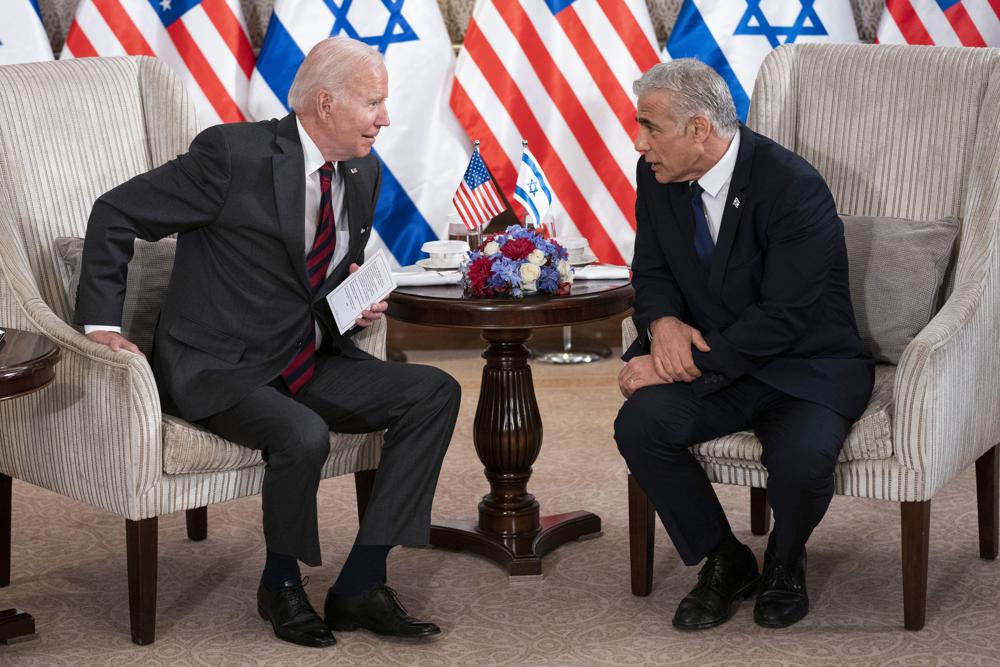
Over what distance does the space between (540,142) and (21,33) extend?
2.12 meters

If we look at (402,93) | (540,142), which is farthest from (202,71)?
(540,142)

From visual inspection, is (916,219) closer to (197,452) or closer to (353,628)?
(353,628)

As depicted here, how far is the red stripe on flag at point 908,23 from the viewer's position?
536cm

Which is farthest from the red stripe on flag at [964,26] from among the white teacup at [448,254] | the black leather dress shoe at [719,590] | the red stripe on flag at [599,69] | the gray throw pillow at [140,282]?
the gray throw pillow at [140,282]

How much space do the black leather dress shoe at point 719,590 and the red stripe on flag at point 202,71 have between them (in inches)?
124

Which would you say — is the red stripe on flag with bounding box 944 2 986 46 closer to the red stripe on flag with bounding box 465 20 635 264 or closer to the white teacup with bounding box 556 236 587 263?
the red stripe on flag with bounding box 465 20 635 264

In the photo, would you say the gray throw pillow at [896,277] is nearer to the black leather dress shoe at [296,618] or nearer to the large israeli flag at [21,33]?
the black leather dress shoe at [296,618]

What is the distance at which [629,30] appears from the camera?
5.57m

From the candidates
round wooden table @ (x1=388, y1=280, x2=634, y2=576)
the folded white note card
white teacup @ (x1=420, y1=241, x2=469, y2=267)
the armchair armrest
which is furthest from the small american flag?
the armchair armrest

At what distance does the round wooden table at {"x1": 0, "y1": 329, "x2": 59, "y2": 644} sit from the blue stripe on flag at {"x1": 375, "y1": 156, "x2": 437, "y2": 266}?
278cm

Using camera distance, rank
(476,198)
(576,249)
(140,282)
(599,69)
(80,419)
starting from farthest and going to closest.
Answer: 1. (599,69)
2. (476,198)
3. (576,249)
4. (140,282)
5. (80,419)

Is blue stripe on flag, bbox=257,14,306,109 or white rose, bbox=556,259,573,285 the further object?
blue stripe on flag, bbox=257,14,306,109

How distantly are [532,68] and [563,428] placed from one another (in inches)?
62.9

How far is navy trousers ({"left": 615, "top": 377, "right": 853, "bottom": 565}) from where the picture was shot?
2.99 m
